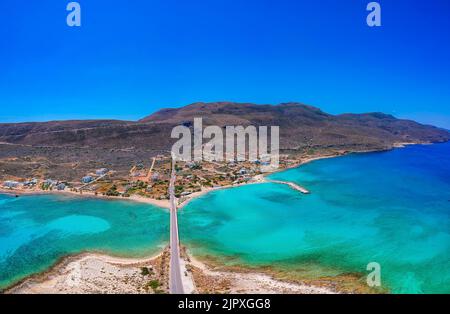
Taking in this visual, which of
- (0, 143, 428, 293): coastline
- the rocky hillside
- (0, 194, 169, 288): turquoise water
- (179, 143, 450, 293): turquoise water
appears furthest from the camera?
the rocky hillside

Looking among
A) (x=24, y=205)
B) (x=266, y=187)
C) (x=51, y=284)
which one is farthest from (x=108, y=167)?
(x=51, y=284)

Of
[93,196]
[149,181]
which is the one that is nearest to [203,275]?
[93,196]

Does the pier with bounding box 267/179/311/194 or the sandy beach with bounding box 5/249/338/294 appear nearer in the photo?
the sandy beach with bounding box 5/249/338/294

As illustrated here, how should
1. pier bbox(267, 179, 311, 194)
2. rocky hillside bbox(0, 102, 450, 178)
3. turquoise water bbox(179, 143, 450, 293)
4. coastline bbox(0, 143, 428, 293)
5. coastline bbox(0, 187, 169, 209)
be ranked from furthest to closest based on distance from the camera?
rocky hillside bbox(0, 102, 450, 178), pier bbox(267, 179, 311, 194), coastline bbox(0, 187, 169, 209), turquoise water bbox(179, 143, 450, 293), coastline bbox(0, 143, 428, 293)

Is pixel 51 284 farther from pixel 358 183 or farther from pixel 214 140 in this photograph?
pixel 214 140

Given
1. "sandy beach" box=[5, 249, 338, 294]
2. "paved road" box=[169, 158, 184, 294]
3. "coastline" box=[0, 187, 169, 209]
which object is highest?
"coastline" box=[0, 187, 169, 209]

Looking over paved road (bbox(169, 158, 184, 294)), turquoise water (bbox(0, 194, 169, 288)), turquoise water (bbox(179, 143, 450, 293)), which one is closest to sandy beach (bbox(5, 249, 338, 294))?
paved road (bbox(169, 158, 184, 294))

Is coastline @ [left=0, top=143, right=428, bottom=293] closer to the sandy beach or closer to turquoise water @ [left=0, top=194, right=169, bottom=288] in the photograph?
the sandy beach
